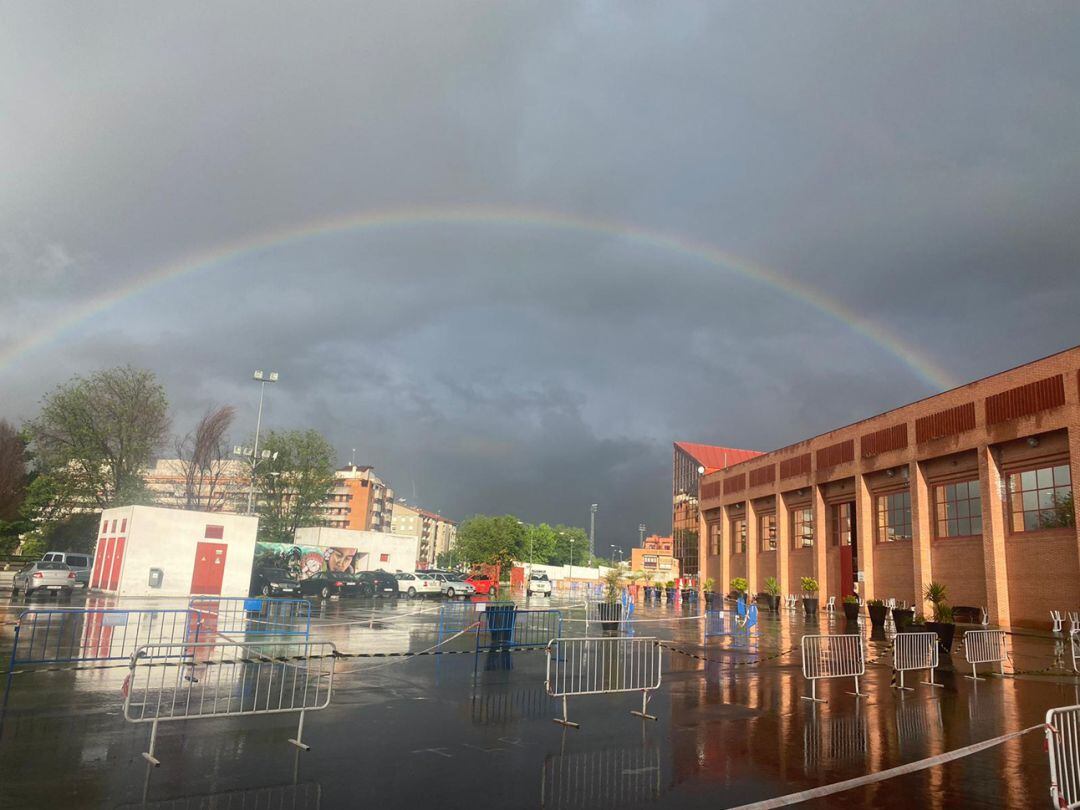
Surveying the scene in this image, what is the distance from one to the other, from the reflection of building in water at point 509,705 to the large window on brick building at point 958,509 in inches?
1214

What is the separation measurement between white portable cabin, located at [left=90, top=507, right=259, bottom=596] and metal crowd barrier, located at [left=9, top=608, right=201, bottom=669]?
9.71 meters

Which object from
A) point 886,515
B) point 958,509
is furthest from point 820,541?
point 958,509

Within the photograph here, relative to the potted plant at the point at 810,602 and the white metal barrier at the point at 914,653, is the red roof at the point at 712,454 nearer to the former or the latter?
the potted plant at the point at 810,602

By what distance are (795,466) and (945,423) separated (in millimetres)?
15600

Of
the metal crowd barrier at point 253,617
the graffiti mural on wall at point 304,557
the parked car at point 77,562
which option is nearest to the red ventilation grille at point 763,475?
the graffiti mural on wall at point 304,557

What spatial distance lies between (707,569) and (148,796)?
2556 inches

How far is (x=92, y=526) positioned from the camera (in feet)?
195

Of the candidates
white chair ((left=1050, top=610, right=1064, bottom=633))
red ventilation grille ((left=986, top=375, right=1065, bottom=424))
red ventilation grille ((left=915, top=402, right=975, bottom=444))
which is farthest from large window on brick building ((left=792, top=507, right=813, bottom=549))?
white chair ((left=1050, top=610, right=1064, bottom=633))

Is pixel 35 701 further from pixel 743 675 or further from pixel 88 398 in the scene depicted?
pixel 88 398

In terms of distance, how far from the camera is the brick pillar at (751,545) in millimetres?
57906

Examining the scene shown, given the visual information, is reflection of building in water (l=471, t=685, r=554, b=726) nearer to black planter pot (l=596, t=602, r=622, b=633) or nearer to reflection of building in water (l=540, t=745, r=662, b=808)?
reflection of building in water (l=540, t=745, r=662, b=808)

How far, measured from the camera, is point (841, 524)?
4812 centimetres

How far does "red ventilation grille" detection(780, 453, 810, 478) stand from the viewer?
50906mm

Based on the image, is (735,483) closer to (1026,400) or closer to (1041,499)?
(1041,499)
